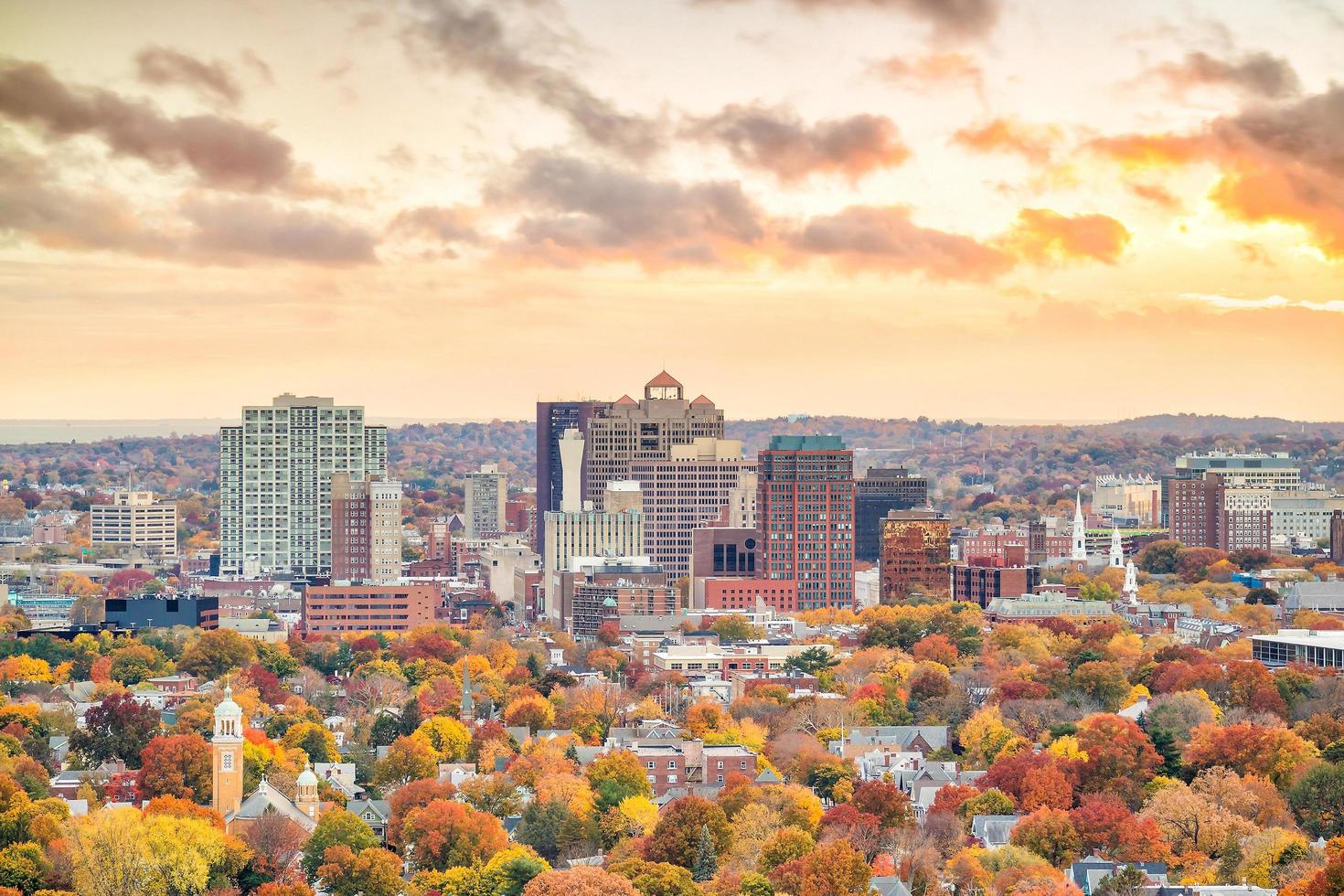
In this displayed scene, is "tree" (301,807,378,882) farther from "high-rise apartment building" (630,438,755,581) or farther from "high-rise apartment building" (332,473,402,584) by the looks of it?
"high-rise apartment building" (332,473,402,584)

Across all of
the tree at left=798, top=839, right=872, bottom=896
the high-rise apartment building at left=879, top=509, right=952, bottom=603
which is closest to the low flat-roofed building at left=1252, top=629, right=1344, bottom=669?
the high-rise apartment building at left=879, top=509, right=952, bottom=603

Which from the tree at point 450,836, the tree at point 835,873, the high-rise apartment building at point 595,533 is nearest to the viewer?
the tree at point 835,873

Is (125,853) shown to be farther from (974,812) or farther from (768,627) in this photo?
(768,627)

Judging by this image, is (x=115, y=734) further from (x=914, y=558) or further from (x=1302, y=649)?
(x=914, y=558)

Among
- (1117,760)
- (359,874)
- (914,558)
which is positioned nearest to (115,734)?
(359,874)

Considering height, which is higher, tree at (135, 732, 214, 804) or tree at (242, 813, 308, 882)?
tree at (135, 732, 214, 804)

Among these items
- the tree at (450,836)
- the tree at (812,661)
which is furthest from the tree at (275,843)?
the tree at (812,661)

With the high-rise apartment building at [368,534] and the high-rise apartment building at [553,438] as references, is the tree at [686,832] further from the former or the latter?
the high-rise apartment building at [553,438]
